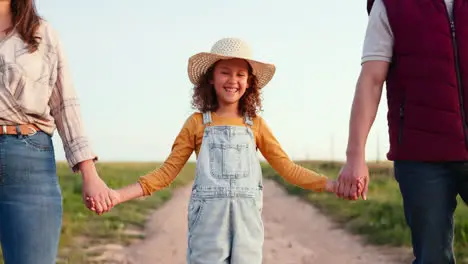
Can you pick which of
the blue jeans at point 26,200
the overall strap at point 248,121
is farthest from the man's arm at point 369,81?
the blue jeans at point 26,200

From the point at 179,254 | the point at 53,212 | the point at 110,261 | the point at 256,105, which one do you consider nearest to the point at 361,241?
the point at 179,254

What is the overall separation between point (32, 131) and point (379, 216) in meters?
7.93

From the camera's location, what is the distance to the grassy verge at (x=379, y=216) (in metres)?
9.06

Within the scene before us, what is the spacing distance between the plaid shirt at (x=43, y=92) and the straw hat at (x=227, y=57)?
3.77 ft

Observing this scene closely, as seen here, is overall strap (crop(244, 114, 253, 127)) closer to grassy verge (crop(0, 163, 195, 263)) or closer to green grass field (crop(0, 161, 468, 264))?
green grass field (crop(0, 161, 468, 264))

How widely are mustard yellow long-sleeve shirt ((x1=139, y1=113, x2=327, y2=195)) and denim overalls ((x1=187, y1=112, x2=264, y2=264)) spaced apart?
0.36 feet

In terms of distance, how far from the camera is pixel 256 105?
4859mm

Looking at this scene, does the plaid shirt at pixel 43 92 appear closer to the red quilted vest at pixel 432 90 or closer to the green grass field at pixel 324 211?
the red quilted vest at pixel 432 90

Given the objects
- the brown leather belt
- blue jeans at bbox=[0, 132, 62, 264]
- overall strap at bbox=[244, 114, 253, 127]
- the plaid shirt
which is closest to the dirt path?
overall strap at bbox=[244, 114, 253, 127]

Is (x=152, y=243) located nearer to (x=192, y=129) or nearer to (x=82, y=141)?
(x=192, y=129)

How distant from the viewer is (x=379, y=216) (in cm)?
1089

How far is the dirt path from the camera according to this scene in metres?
8.73

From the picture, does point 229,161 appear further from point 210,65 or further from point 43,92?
point 43,92

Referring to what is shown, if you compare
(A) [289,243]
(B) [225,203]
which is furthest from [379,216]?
(B) [225,203]
